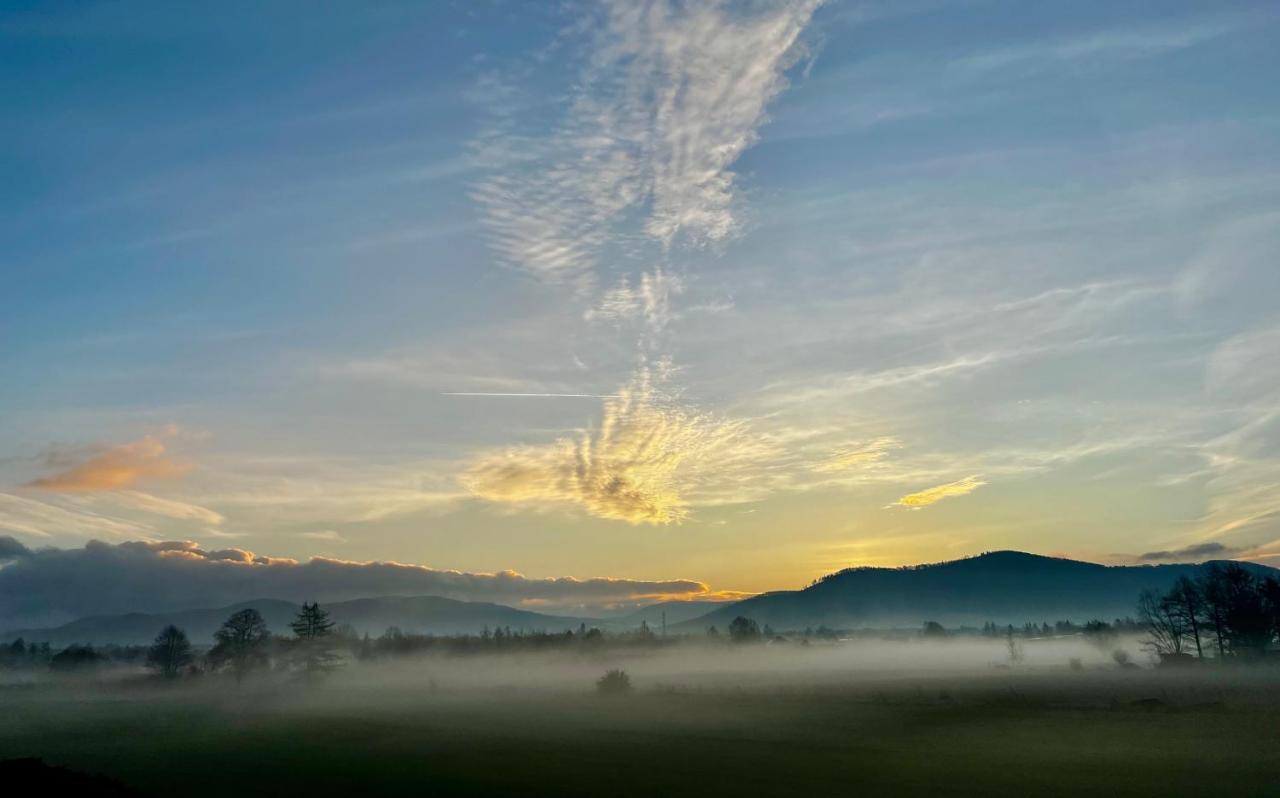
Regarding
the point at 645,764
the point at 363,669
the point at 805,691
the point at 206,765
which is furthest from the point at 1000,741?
the point at 363,669

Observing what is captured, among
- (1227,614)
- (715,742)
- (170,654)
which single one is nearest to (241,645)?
(170,654)

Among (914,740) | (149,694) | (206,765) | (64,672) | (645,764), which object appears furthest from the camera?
(64,672)

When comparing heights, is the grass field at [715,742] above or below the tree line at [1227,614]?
below

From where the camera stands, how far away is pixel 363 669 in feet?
641

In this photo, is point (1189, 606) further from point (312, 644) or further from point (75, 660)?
point (75, 660)

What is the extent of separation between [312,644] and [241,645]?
15.5 m

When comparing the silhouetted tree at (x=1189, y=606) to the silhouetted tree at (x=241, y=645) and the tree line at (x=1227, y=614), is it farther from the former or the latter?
the silhouetted tree at (x=241, y=645)

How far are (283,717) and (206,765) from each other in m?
48.4

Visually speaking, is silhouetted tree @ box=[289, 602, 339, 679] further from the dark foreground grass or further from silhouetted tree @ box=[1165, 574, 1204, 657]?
silhouetted tree @ box=[1165, 574, 1204, 657]

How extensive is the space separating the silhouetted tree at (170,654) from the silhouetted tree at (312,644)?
109ft

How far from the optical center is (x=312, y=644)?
143 metres

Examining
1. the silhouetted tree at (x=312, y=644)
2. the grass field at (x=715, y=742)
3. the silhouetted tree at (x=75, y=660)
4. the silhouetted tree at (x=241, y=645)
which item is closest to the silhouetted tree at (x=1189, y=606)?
the grass field at (x=715, y=742)

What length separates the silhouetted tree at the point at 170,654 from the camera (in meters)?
159

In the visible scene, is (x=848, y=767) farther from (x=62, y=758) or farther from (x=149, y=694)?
(x=149, y=694)
